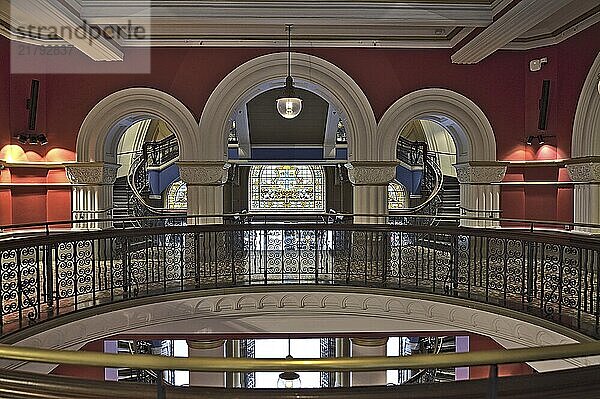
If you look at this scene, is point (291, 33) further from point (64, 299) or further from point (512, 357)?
point (512, 357)

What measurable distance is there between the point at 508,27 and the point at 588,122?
103 inches

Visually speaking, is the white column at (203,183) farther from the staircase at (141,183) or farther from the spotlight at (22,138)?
the staircase at (141,183)

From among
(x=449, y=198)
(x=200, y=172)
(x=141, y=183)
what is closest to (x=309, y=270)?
(x=200, y=172)

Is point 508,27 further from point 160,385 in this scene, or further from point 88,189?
point 160,385

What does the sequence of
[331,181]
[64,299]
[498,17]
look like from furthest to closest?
[331,181] < [498,17] < [64,299]

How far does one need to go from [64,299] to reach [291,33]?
6.41 m

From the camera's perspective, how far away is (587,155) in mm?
10164

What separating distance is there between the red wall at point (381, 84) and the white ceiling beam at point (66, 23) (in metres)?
0.77

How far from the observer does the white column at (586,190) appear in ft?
32.8

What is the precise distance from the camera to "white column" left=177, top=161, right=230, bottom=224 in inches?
440

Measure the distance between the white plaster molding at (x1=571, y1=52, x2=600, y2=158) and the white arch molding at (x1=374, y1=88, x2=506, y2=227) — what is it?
152 cm

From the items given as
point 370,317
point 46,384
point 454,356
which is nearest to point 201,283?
point 370,317

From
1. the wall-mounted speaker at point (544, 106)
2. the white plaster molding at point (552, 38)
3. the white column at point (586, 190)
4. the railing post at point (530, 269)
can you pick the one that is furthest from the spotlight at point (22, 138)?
the white column at point (586, 190)

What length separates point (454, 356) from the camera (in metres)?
2.19
